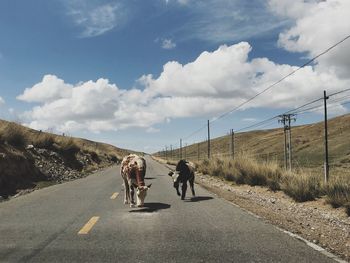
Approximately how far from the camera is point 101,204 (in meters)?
14.7

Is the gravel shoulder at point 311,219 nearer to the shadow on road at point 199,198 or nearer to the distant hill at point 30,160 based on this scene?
the shadow on road at point 199,198

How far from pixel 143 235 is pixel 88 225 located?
1785 mm

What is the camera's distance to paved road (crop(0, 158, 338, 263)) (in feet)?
24.6

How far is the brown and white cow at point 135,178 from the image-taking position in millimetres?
13527

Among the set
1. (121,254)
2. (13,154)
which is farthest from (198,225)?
(13,154)

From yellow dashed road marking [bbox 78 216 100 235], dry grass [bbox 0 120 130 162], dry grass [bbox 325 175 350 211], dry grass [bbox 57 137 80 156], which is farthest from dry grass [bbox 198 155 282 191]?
dry grass [bbox 57 137 80 156]

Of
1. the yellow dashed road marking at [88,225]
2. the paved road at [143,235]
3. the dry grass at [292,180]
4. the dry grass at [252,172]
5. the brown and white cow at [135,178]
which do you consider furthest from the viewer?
the dry grass at [252,172]

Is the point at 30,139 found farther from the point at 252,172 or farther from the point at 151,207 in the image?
the point at 151,207

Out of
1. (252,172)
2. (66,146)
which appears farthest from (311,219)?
(66,146)

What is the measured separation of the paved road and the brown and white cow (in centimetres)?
37

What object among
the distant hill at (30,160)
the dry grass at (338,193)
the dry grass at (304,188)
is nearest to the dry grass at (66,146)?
the distant hill at (30,160)

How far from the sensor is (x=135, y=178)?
14062 millimetres

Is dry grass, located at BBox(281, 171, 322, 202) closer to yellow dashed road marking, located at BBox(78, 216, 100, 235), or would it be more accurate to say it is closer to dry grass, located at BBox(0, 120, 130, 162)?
yellow dashed road marking, located at BBox(78, 216, 100, 235)

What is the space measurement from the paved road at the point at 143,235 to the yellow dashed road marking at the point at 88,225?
68mm
